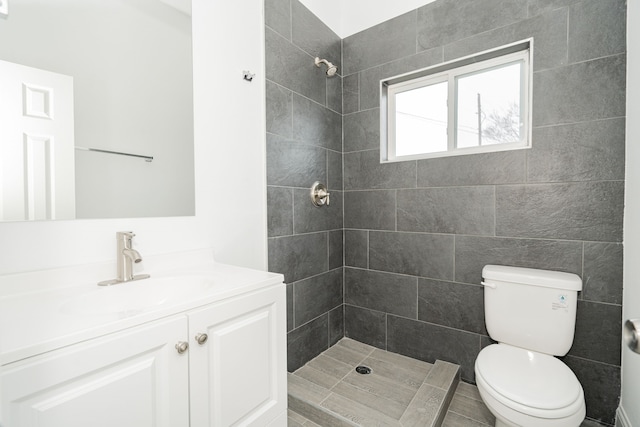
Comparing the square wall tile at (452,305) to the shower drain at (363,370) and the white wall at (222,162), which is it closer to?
the shower drain at (363,370)

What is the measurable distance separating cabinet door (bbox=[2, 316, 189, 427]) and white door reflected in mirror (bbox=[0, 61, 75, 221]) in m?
0.61

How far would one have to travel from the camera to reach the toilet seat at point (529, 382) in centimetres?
112

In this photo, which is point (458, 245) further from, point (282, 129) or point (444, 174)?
point (282, 129)

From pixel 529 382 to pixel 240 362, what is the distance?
1.23 meters

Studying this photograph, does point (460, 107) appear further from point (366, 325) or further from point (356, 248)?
point (366, 325)

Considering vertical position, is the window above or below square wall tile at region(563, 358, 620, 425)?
above

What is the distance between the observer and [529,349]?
1522 millimetres

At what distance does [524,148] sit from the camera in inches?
65.1

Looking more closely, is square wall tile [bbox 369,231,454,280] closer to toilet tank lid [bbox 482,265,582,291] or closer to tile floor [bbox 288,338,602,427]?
toilet tank lid [bbox 482,265,582,291]

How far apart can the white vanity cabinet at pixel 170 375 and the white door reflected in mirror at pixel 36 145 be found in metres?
0.61

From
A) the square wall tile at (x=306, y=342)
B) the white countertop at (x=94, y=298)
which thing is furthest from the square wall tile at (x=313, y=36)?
the square wall tile at (x=306, y=342)

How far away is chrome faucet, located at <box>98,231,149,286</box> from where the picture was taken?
3.63 feet

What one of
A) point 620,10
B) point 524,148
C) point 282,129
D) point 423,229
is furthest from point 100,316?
point 620,10

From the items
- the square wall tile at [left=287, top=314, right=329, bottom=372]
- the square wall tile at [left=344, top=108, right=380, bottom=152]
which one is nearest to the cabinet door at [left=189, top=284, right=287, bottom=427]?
the square wall tile at [left=287, top=314, right=329, bottom=372]
